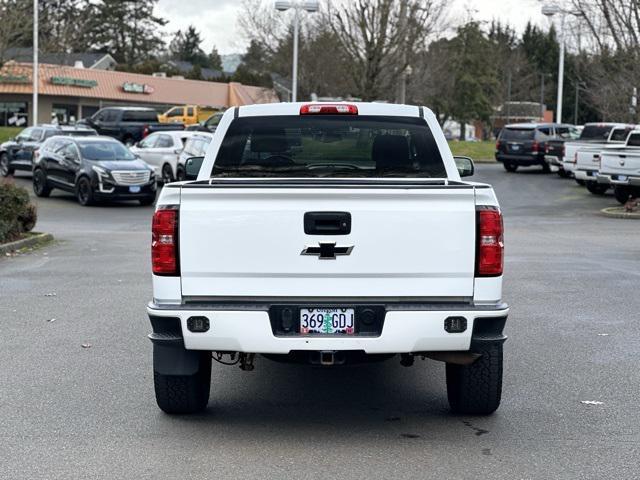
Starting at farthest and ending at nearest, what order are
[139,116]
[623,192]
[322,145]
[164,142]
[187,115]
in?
[187,115]
[139,116]
[164,142]
[623,192]
[322,145]

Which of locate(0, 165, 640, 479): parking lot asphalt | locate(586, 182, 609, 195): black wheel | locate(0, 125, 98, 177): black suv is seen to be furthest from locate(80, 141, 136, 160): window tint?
locate(0, 165, 640, 479): parking lot asphalt

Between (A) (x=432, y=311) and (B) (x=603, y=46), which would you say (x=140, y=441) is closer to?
(A) (x=432, y=311)

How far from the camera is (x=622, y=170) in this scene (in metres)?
27.3

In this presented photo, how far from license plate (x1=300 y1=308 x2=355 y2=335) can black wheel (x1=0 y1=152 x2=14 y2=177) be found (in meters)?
30.5

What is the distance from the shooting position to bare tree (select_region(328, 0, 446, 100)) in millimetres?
48844

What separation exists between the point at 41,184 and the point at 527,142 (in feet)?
63.2

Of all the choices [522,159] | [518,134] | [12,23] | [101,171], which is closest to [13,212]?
[101,171]

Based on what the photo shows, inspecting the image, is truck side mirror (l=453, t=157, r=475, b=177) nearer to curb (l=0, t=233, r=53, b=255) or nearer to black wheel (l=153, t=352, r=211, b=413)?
black wheel (l=153, t=352, r=211, b=413)

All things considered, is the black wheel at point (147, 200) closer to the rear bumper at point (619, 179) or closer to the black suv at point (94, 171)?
the black suv at point (94, 171)

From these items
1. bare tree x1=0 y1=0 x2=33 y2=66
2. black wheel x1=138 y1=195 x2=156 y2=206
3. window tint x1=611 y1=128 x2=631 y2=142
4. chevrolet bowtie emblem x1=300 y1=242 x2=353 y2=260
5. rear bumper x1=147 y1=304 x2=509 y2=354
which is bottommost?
black wheel x1=138 y1=195 x2=156 y2=206

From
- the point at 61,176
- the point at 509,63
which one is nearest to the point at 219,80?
the point at 509,63

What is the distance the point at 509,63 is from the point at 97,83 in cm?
3754

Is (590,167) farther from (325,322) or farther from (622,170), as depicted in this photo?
(325,322)

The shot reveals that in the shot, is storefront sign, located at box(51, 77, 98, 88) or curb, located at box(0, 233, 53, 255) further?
storefront sign, located at box(51, 77, 98, 88)
